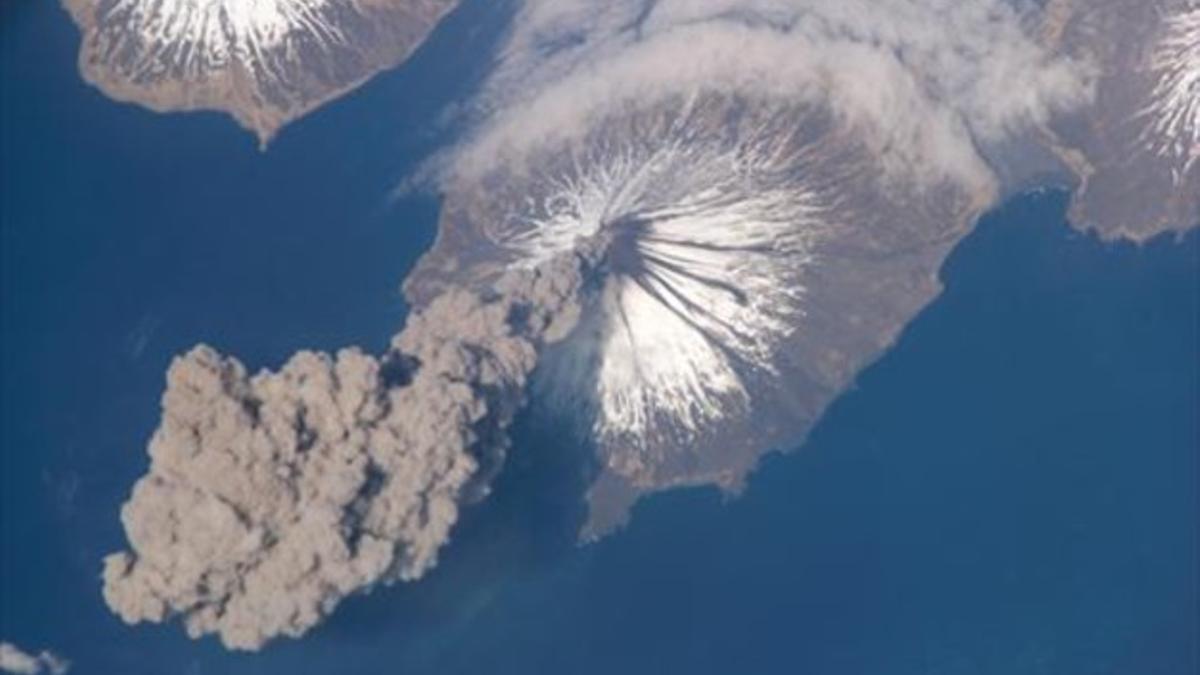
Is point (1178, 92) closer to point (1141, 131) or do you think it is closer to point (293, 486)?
point (1141, 131)

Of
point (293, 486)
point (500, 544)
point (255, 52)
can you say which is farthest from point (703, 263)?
point (255, 52)

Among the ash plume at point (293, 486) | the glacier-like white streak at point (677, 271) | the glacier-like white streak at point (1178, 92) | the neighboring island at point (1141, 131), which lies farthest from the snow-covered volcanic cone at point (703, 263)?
the glacier-like white streak at point (1178, 92)

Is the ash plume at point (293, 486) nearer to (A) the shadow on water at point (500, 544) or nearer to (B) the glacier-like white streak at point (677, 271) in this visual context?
(A) the shadow on water at point (500, 544)

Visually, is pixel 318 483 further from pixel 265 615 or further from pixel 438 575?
pixel 438 575

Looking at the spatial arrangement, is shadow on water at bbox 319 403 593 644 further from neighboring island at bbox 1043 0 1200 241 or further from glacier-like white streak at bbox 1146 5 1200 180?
glacier-like white streak at bbox 1146 5 1200 180

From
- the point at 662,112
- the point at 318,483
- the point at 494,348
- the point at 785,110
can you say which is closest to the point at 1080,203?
the point at 785,110

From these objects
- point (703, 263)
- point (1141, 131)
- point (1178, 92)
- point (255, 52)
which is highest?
point (255, 52)
